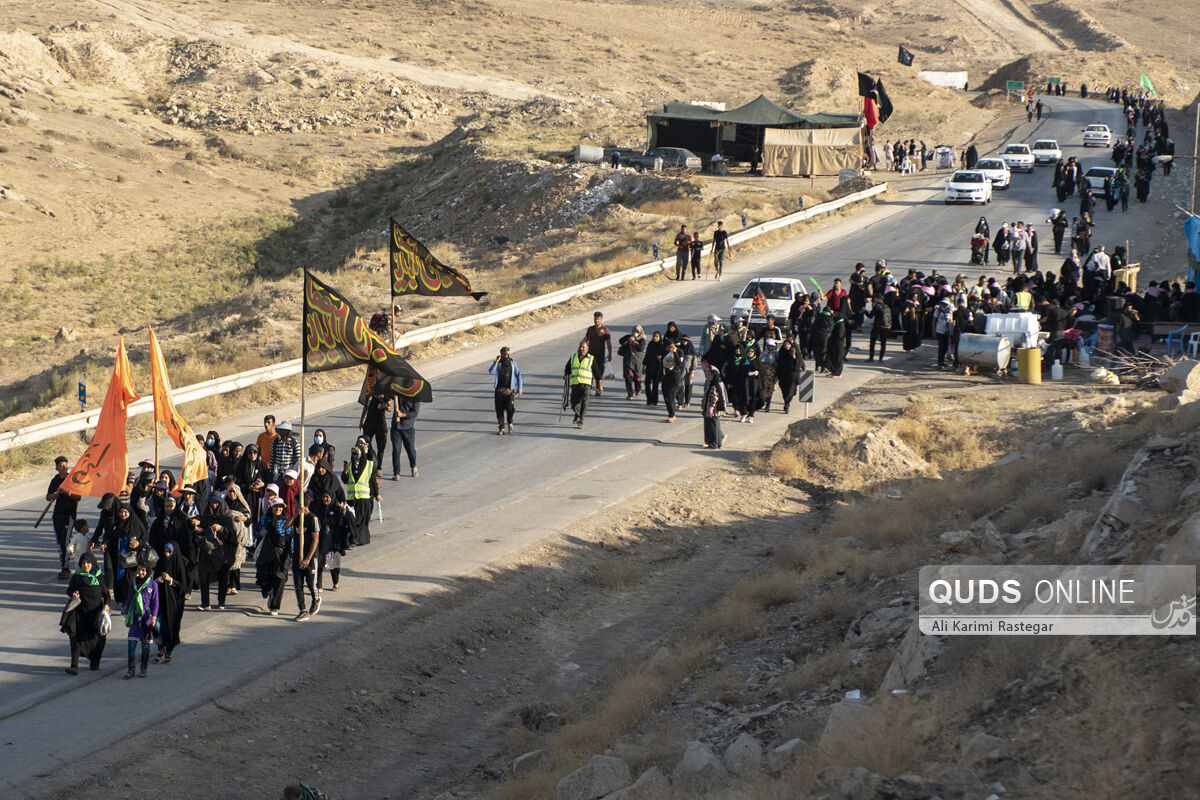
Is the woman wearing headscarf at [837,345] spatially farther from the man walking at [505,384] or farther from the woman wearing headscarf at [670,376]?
the man walking at [505,384]

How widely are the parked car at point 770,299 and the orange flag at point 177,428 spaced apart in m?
15.3

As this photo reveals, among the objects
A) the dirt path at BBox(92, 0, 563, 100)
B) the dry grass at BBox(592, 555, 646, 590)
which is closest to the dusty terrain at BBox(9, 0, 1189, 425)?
the dirt path at BBox(92, 0, 563, 100)

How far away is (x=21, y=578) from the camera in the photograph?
1500cm

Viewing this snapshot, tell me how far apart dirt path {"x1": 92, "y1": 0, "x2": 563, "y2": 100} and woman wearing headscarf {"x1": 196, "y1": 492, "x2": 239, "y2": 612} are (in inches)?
2706

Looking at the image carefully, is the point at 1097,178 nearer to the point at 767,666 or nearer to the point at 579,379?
the point at 579,379

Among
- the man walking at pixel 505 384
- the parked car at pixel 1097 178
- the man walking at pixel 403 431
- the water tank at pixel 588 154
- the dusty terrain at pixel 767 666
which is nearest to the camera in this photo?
the dusty terrain at pixel 767 666

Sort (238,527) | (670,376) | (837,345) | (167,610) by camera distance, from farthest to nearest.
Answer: (837,345) → (670,376) → (238,527) → (167,610)

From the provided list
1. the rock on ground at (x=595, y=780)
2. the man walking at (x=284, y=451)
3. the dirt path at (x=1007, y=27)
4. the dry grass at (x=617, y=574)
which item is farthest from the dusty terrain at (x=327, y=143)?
the rock on ground at (x=595, y=780)

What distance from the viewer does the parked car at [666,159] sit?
174 ft

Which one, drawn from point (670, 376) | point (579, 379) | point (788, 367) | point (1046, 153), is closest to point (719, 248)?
point (788, 367)

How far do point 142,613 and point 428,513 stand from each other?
5.75 meters

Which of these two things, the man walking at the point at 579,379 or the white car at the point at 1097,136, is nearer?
the man walking at the point at 579,379

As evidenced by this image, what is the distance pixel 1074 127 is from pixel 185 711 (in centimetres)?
6865

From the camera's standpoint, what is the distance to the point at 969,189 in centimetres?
4756
